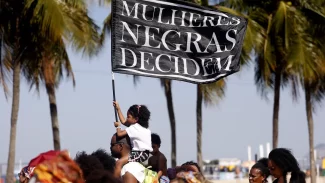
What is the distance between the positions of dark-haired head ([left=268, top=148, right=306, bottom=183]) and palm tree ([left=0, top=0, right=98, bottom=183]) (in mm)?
11039

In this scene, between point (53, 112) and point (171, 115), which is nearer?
point (53, 112)

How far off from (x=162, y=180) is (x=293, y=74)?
58.5ft

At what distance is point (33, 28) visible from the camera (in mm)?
19938

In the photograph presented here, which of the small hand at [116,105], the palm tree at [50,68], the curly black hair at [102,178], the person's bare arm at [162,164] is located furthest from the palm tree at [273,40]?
the curly black hair at [102,178]

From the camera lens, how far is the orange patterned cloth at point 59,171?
15.1 feet

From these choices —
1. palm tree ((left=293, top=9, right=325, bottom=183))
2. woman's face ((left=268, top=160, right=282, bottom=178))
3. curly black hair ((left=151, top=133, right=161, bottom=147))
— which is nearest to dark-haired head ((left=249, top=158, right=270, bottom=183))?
woman's face ((left=268, top=160, right=282, bottom=178))

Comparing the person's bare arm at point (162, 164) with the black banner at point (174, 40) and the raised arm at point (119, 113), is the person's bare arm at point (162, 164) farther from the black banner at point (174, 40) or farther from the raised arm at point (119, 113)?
the black banner at point (174, 40)

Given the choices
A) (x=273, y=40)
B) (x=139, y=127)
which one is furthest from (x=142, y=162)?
(x=273, y=40)

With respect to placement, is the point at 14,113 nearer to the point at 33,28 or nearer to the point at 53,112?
the point at 53,112

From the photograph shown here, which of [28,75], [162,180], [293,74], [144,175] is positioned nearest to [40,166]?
[144,175]

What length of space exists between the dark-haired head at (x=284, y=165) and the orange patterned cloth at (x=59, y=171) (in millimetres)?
3749

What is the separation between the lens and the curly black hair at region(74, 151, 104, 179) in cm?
596

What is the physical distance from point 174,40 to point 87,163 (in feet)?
17.3

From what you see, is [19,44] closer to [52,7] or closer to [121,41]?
[52,7]
